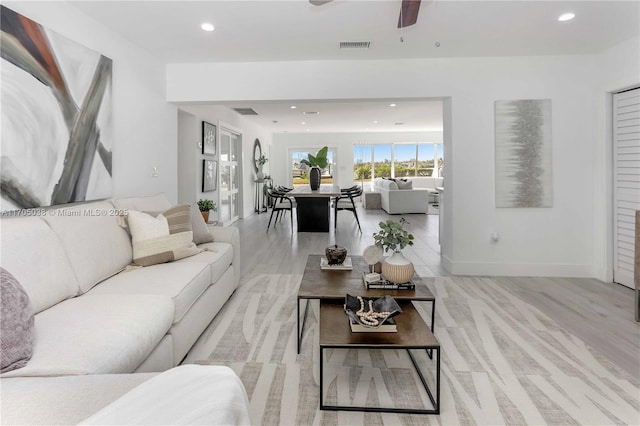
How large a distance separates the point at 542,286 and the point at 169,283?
3475 mm

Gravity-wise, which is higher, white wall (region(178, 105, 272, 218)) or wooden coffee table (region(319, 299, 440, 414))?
white wall (region(178, 105, 272, 218))

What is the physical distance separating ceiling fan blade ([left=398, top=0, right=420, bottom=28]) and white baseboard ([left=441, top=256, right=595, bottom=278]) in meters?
2.52

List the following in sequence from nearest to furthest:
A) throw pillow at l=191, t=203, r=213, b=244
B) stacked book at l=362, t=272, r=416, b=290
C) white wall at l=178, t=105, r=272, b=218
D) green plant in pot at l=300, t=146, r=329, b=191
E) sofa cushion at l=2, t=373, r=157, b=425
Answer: sofa cushion at l=2, t=373, r=157, b=425, stacked book at l=362, t=272, r=416, b=290, throw pillow at l=191, t=203, r=213, b=244, white wall at l=178, t=105, r=272, b=218, green plant in pot at l=300, t=146, r=329, b=191

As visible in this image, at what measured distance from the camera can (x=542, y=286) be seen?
351cm

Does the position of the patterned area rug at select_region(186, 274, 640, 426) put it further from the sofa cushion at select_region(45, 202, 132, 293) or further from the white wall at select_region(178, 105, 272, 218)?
the white wall at select_region(178, 105, 272, 218)

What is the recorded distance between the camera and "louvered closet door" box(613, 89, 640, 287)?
132 inches

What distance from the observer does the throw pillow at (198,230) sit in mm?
3039

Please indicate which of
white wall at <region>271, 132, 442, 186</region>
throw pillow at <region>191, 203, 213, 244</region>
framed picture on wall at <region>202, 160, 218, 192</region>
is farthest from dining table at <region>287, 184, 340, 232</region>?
white wall at <region>271, 132, 442, 186</region>

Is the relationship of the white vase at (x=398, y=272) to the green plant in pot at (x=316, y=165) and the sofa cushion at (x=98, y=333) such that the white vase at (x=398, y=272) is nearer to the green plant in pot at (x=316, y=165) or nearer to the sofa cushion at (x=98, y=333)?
the sofa cushion at (x=98, y=333)

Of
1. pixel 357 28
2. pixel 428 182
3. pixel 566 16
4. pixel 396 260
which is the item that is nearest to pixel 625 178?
pixel 566 16

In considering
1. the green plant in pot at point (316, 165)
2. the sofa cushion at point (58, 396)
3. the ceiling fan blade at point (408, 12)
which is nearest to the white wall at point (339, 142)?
the green plant in pot at point (316, 165)

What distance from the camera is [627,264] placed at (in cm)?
348

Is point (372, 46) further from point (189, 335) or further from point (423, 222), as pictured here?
point (423, 222)

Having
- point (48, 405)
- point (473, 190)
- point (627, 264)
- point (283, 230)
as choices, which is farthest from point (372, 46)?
point (283, 230)
